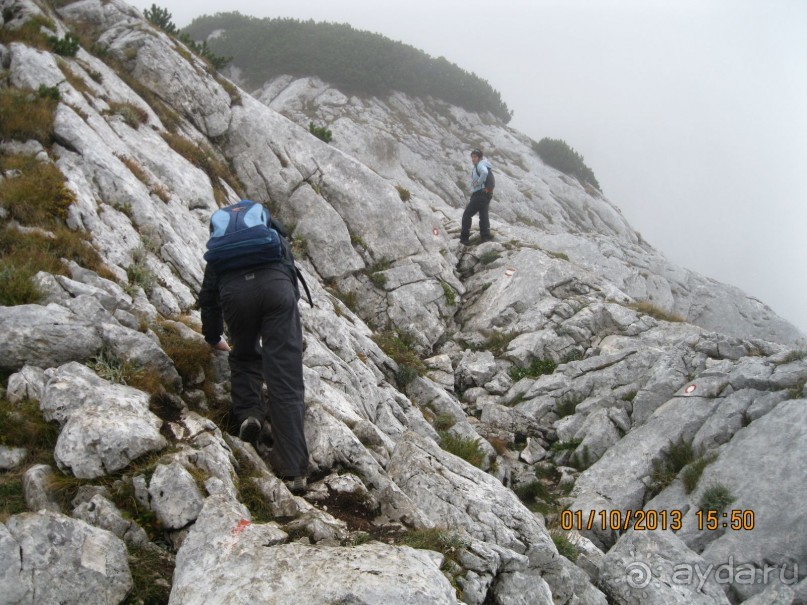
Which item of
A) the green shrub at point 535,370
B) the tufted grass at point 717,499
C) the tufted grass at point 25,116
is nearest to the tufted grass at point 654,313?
the green shrub at point 535,370

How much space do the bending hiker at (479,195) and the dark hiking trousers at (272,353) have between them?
48.6ft

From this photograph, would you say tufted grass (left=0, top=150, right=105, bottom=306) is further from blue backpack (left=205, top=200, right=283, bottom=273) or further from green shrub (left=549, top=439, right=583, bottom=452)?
green shrub (left=549, top=439, right=583, bottom=452)

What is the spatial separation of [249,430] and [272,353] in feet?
3.06

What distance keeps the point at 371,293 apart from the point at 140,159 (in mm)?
7434

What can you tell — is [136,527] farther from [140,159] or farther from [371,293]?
[371,293]

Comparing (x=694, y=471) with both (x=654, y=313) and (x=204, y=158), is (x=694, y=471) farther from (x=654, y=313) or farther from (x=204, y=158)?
(x=204, y=158)

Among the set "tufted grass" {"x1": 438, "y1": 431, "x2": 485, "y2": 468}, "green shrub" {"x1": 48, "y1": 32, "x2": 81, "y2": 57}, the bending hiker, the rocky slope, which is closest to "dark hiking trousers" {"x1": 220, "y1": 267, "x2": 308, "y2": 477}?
the rocky slope

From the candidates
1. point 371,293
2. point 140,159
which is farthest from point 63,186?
point 371,293

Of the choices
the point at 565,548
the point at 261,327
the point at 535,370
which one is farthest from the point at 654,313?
the point at 261,327

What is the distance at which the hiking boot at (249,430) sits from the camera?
21.4ft

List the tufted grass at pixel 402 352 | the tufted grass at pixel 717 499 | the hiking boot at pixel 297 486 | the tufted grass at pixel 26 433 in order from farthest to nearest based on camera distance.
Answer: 1. the tufted grass at pixel 402 352
2. the tufted grass at pixel 717 499
3. the hiking boot at pixel 297 486
4. the tufted grass at pixel 26 433

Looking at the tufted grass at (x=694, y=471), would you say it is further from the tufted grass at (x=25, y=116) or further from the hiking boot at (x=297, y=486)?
the tufted grass at (x=25, y=116)
